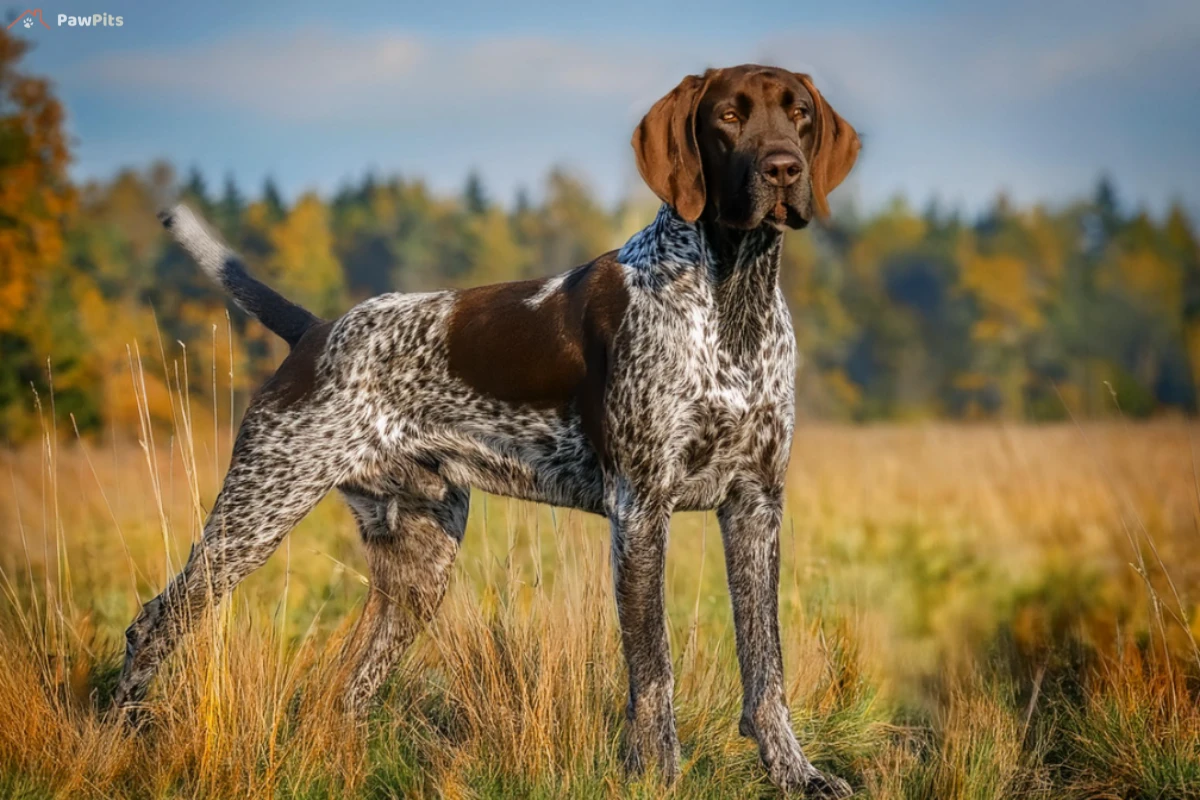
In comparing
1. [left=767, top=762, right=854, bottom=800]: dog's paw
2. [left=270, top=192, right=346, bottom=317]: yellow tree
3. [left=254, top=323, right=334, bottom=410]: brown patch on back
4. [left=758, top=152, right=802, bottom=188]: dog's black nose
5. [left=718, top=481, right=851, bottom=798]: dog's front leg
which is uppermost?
[left=270, top=192, right=346, bottom=317]: yellow tree

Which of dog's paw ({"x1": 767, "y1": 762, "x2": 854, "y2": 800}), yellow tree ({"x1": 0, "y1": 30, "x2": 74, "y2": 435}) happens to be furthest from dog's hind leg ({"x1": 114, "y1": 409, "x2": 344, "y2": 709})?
yellow tree ({"x1": 0, "y1": 30, "x2": 74, "y2": 435})

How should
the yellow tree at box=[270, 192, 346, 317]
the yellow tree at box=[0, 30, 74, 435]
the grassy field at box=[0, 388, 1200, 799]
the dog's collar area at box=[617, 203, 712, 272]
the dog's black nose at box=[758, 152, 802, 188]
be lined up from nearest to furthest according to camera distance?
the dog's black nose at box=[758, 152, 802, 188]
the grassy field at box=[0, 388, 1200, 799]
the dog's collar area at box=[617, 203, 712, 272]
the yellow tree at box=[0, 30, 74, 435]
the yellow tree at box=[270, 192, 346, 317]

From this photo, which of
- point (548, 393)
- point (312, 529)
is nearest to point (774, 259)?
point (548, 393)

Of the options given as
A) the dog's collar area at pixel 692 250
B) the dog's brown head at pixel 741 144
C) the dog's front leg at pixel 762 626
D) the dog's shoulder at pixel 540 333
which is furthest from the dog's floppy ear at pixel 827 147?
the dog's front leg at pixel 762 626

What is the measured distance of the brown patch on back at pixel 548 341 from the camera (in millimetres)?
4285

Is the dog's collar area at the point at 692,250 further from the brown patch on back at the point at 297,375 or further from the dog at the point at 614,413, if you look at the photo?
the brown patch on back at the point at 297,375

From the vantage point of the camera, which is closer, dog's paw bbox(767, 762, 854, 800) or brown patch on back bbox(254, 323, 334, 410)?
dog's paw bbox(767, 762, 854, 800)

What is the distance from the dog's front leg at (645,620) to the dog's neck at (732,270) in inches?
23.7

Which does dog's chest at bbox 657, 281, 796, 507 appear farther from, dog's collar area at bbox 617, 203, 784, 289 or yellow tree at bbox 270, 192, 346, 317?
yellow tree at bbox 270, 192, 346, 317

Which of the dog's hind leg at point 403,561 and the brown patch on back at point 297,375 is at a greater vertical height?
the brown patch on back at point 297,375

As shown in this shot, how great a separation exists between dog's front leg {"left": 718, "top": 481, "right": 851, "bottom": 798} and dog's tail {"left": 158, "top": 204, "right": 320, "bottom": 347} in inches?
76.8

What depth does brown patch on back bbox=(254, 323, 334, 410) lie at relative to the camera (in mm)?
4691

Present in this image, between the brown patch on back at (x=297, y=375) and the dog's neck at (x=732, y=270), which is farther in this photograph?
the brown patch on back at (x=297, y=375)

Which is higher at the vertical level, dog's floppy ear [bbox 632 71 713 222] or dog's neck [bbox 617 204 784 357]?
dog's floppy ear [bbox 632 71 713 222]
